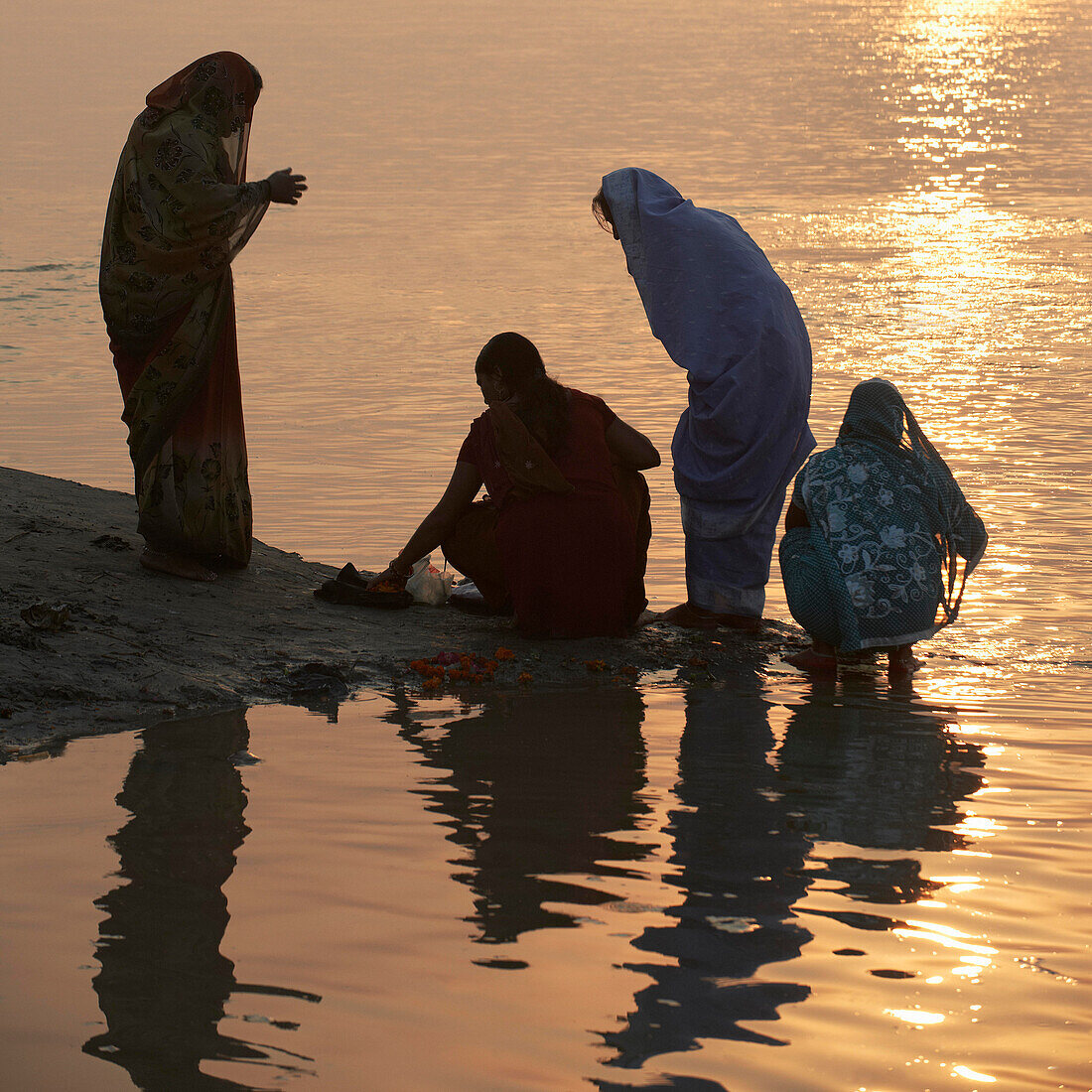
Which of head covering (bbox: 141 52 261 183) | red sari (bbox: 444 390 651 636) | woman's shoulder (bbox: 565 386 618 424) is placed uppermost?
head covering (bbox: 141 52 261 183)

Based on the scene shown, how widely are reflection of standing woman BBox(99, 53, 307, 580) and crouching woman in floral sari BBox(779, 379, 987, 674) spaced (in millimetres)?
2109

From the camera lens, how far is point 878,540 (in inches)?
216

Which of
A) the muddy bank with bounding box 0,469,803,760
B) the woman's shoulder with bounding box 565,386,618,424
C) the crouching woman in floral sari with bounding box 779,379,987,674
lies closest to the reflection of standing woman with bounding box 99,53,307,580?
the muddy bank with bounding box 0,469,803,760

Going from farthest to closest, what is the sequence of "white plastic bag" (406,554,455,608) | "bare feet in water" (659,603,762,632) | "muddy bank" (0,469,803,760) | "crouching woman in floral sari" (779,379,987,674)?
"white plastic bag" (406,554,455,608) → "bare feet in water" (659,603,762,632) → "crouching woman in floral sari" (779,379,987,674) → "muddy bank" (0,469,803,760)

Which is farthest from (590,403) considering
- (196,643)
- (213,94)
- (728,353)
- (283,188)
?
(213,94)

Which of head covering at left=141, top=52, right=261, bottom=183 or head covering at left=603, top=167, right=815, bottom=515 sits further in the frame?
head covering at left=603, top=167, right=815, bottom=515

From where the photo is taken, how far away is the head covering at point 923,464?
555 centimetres

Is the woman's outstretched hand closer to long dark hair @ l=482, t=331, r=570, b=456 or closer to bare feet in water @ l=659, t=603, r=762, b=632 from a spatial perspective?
long dark hair @ l=482, t=331, r=570, b=456

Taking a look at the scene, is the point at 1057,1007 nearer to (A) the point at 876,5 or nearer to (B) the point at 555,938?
(B) the point at 555,938

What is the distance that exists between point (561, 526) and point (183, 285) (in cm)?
161

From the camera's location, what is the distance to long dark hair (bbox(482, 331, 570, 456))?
5664mm

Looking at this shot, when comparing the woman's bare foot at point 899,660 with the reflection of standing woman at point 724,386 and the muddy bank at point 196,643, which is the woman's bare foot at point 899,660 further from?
the reflection of standing woman at point 724,386

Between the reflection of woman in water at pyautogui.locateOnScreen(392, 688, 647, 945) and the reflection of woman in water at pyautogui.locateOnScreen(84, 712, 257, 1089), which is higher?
the reflection of woman in water at pyautogui.locateOnScreen(392, 688, 647, 945)

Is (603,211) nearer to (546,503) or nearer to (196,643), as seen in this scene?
(546,503)
